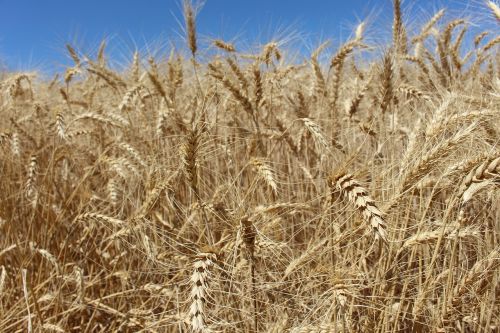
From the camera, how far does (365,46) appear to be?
111 inches

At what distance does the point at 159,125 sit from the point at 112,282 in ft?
2.96

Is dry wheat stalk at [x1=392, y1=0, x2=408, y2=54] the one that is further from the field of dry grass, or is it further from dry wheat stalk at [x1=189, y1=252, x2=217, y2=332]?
dry wheat stalk at [x1=189, y1=252, x2=217, y2=332]

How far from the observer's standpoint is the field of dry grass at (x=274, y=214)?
4.28 feet

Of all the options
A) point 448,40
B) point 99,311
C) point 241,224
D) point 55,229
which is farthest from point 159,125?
point 448,40

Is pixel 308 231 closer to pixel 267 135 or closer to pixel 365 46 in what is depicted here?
pixel 267 135

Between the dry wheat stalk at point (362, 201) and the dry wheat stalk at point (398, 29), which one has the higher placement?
the dry wheat stalk at point (398, 29)

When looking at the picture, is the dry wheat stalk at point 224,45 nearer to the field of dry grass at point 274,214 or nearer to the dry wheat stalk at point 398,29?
the field of dry grass at point 274,214

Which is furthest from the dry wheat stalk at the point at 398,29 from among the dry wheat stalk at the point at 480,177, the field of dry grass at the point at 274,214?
the dry wheat stalk at the point at 480,177

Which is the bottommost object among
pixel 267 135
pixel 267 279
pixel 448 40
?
pixel 267 279

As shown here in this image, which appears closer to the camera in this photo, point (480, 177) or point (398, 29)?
point (480, 177)

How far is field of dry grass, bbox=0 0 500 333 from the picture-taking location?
4.28 ft

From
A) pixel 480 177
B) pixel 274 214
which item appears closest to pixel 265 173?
pixel 274 214

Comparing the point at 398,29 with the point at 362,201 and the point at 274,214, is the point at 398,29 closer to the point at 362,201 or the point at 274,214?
the point at 274,214

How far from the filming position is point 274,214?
1.50m
